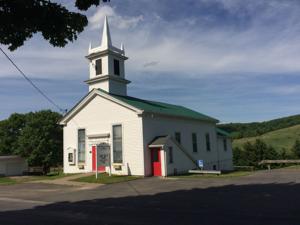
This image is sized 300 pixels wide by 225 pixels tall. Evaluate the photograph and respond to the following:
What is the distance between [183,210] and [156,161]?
53.8 ft

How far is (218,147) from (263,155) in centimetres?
1419

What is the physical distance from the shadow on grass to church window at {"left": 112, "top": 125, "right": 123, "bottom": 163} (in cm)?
1222

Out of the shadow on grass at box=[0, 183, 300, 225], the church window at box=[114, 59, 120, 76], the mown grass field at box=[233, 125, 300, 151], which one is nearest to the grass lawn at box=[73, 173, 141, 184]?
the shadow on grass at box=[0, 183, 300, 225]

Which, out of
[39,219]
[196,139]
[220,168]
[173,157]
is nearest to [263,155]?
[220,168]

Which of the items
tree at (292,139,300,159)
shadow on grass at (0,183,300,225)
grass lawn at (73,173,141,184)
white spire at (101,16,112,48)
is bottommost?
shadow on grass at (0,183,300,225)

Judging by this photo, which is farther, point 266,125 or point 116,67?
point 266,125

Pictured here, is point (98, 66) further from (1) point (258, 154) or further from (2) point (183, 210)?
(1) point (258, 154)

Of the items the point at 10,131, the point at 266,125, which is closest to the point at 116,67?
the point at 10,131

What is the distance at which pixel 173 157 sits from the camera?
30.4m

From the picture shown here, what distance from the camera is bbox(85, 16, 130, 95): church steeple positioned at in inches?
1308

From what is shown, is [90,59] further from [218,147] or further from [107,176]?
[218,147]

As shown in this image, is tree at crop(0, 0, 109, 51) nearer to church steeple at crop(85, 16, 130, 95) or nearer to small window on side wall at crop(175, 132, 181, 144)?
church steeple at crop(85, 16, 130, 95)

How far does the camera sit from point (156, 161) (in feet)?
96.2

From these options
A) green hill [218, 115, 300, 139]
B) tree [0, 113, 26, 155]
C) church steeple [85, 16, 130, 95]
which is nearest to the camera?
church steeple [85, 16, 130, 95]
